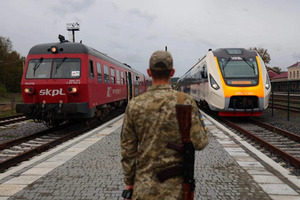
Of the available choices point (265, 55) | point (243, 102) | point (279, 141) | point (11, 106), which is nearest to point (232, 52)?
point (243, 102)

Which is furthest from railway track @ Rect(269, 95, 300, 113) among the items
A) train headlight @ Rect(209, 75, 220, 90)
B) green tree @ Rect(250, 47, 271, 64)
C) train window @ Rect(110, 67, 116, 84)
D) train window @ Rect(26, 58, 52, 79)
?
green tree @ Rect(250, 47, 271, 64)

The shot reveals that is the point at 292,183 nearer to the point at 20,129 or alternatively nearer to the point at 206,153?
the point at 206,153

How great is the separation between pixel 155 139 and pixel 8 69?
224 ft

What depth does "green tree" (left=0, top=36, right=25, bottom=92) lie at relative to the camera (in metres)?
61.8

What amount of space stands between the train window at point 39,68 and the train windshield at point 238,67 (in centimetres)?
699

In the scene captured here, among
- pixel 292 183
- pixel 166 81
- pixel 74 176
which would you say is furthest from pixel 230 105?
pixel 166 81

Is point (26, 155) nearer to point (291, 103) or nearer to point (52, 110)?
point (52, 110)

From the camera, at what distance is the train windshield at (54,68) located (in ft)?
31.4

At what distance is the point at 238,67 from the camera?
12234mm

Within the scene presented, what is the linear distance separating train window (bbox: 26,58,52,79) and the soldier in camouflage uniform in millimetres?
8188

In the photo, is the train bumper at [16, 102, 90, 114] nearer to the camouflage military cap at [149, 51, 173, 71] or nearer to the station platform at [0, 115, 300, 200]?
the station platform at [0, 115, 300, 200]

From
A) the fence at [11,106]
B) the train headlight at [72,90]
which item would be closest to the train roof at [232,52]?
the train headlight at [72,90]

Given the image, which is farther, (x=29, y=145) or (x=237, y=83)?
(x=237, y=83)

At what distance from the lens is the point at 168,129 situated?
2.09 meters
